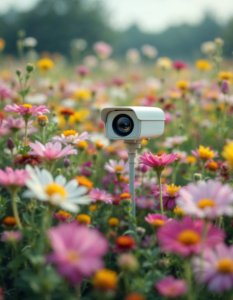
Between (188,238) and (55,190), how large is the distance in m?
0.35

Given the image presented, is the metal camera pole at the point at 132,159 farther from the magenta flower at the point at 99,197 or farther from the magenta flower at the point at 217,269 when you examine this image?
the magenta flower at the point at 217,269

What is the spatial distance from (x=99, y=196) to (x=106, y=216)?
0.54 ft

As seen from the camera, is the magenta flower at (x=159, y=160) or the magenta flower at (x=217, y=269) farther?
the magenta flower at (x=159, y=160)

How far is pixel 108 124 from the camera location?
4.15 ft

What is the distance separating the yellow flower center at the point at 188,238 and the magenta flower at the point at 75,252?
192 mm

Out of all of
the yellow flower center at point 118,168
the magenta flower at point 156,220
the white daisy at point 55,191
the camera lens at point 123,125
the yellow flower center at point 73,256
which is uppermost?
the camera lens at point 123,125

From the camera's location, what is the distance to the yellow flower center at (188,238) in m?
0.72

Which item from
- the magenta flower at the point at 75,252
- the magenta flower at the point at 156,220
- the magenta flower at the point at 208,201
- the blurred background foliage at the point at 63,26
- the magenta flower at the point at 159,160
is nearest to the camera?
the magenta flower at the point at 75,252

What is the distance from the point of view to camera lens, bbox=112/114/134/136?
1207 millimetres

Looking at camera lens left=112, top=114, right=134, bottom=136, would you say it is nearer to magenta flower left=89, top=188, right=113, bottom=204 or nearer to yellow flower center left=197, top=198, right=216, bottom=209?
magenta flower left=89, top=188, right=113, bottom=204

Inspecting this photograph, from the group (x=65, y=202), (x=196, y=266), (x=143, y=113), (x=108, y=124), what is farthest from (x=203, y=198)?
(x=108, y=124)

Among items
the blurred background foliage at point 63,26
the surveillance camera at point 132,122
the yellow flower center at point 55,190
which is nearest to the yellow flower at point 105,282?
the yellow flower center at point 55,190

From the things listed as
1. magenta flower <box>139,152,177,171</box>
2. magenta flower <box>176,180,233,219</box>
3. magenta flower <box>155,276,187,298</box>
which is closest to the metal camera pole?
magenta flower <box>139,152,177,171</box>

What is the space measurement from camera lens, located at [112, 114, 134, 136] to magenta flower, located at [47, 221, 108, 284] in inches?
23.8
